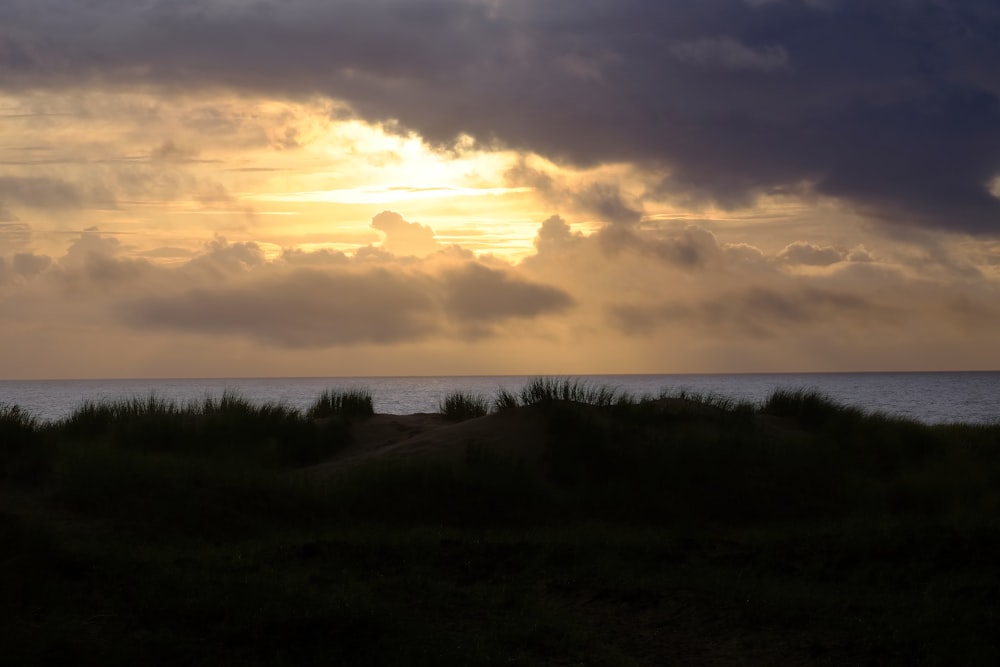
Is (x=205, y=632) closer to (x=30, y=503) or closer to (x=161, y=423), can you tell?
(x=30, y=503)

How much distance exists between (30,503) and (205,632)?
22.0ft

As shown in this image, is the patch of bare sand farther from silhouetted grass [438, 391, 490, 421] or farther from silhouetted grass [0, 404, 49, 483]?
silhouetted grass [0, 404, 49, 483]

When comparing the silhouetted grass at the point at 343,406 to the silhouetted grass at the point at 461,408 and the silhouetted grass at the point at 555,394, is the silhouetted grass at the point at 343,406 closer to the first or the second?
the silhouetted grass at the point at 461,408

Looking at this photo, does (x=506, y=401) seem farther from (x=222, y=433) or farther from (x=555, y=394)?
(x=222, y=433)

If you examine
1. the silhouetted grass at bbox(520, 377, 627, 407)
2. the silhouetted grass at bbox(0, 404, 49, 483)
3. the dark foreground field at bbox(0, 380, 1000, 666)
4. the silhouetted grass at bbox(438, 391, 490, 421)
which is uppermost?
the silhouetted grass at bbox(520, 377, 627, 407)

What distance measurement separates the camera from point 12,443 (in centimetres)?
1529

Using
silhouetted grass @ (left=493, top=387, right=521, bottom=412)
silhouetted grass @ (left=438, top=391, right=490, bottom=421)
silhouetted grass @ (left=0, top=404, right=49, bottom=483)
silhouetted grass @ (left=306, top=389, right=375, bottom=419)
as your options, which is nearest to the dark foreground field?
silhouetted grass @ (left=0, top=404, right=49, bottom=483)

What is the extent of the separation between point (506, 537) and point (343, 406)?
10.5 m

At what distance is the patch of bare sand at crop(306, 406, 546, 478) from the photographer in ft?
53.2

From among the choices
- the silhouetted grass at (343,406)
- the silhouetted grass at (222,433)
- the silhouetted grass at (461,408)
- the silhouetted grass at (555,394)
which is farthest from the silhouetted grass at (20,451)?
the silhouetted grass at (461,408)

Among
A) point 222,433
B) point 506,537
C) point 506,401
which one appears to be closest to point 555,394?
point 506,401

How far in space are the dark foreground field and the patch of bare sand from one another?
9cm

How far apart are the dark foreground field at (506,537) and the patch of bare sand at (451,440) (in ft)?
0.30

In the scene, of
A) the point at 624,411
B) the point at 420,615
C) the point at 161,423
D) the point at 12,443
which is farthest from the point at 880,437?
the point at 12,443
